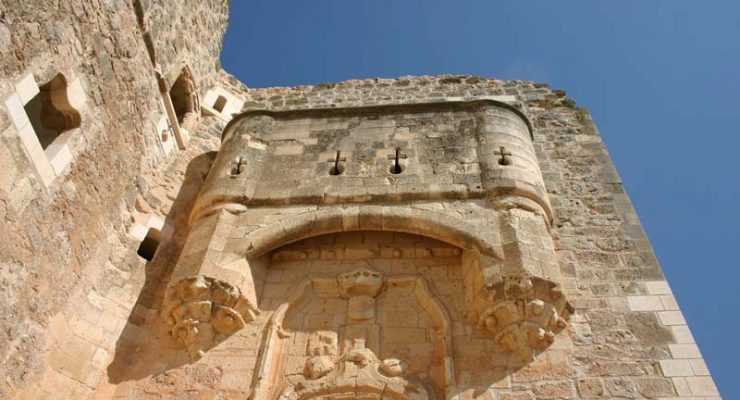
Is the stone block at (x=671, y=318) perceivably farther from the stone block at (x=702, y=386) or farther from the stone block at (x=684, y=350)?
the stone block at (x=702, y=386)

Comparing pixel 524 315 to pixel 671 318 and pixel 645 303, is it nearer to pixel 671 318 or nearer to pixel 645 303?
pixel 645 303

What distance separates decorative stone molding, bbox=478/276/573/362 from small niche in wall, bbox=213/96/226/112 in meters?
5.67

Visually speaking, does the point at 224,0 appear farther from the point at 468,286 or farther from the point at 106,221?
the point at 468,286

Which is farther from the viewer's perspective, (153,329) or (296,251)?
(296,251)

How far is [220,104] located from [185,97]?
3.12 feet

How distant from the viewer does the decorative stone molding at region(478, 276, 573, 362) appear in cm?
494

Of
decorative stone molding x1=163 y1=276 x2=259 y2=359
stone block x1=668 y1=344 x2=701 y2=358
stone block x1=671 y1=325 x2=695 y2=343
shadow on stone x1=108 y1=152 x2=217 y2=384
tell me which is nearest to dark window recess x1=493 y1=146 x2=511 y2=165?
stone block x1=671 y1=325 x2=695 y2=343

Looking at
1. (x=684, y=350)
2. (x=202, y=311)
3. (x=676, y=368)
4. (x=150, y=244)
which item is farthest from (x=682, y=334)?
(x=150, y=244)

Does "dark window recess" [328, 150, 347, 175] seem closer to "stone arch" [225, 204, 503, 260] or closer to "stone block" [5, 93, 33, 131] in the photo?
"stone arch" [225, 204, 503, 260]

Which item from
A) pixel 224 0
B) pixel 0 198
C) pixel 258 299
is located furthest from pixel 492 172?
pixel 224 0

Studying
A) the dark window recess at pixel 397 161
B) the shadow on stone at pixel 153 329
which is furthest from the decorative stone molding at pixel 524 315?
the shadow on stone at pixel 153 329

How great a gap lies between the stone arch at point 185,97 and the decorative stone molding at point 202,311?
3.61m

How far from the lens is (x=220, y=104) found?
9.27 metres

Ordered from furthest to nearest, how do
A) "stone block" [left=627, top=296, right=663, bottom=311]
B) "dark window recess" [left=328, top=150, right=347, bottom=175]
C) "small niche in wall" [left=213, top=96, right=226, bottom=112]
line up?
"small niche in wall" [left=213, top=96, right=226, bottom=112] < "dark window recess" [left=328, top=150, right=347, bottom=175] < "stone block" [left=627, top=296, right=663, bottom=311]
